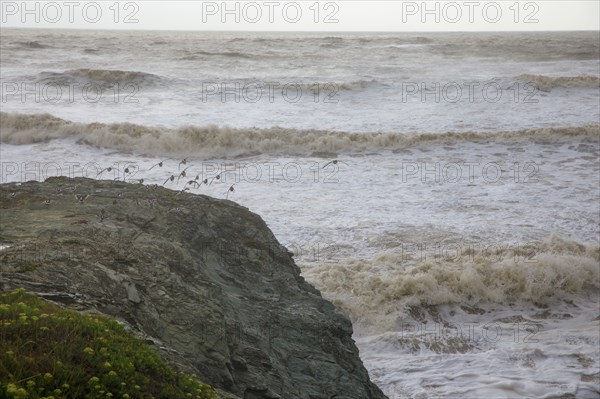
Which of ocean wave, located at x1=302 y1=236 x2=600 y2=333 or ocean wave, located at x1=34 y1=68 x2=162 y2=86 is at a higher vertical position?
ocean wave, located at x1=34 y1=68 x2=162 y2=86

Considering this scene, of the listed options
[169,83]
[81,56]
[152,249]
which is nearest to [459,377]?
[152,249]

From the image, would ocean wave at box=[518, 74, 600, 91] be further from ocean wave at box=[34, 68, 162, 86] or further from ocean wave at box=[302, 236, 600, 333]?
ocean wave at box=[302, 236, 600, 333]

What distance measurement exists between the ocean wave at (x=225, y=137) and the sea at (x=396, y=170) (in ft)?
0.23

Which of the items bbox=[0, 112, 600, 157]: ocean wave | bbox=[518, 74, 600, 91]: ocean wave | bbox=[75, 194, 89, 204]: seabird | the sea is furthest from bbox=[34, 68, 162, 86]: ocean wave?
bbox=[75, 194, 89, 204]: seabird

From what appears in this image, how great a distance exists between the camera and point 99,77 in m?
30.9

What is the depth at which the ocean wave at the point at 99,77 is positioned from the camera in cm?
3047

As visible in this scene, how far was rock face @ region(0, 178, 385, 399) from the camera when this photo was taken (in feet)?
12.7

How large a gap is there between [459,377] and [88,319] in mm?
4611

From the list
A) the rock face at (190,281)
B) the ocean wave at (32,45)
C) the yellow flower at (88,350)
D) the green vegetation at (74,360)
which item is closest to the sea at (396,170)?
the rock face at (190,281)

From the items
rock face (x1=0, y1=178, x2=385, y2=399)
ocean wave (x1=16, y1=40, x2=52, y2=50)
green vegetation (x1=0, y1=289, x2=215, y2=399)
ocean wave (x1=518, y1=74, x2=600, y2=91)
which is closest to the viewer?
green vegetation (x1=0, y1=289, x2=215, y2=399)

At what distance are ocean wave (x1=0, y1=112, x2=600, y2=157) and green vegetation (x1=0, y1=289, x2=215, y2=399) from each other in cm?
1637

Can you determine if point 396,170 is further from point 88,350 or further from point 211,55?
point 211,55

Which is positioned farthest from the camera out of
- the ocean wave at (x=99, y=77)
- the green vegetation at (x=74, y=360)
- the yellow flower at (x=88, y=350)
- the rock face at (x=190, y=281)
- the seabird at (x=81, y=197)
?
the ocean wave at (x=99, y=77)

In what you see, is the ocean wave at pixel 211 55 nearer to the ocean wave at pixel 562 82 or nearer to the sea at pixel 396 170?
the sea at pixel 396 170
